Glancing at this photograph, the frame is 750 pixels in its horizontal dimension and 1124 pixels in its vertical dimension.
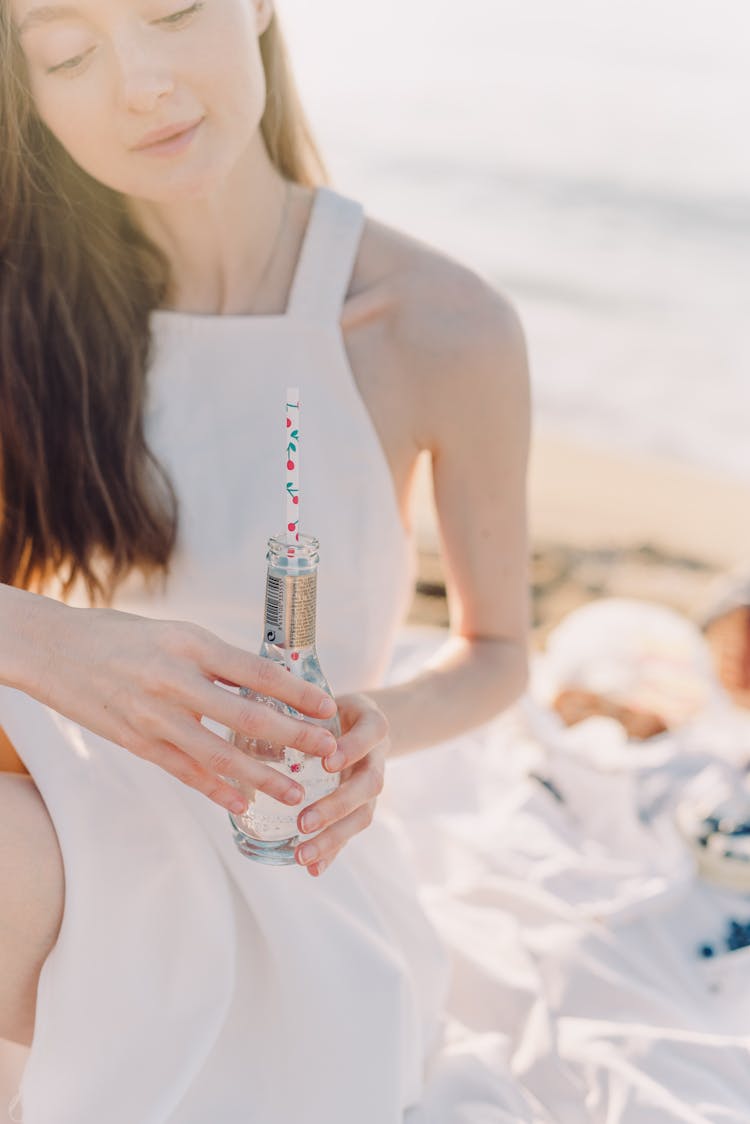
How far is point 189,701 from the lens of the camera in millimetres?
1383

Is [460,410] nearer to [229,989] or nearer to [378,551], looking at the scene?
[378,551]

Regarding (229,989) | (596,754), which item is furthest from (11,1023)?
(596,754)

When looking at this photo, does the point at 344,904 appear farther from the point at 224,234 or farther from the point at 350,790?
the point at 224,234

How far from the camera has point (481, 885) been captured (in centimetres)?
254

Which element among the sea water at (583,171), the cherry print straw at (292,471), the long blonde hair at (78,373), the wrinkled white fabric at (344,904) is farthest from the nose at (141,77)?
the sea water at (583,171)

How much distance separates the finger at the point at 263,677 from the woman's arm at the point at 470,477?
63cm

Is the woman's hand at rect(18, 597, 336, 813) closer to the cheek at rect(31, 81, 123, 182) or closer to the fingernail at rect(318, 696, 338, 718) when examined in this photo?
the fingernail at rect(318, 696, 338, 718)

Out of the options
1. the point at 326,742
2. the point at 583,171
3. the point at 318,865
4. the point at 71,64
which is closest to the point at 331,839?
the point at 318,865

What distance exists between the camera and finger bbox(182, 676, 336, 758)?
1.37 metres

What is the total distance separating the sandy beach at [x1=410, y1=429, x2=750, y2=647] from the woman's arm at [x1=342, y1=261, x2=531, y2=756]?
2806 mm

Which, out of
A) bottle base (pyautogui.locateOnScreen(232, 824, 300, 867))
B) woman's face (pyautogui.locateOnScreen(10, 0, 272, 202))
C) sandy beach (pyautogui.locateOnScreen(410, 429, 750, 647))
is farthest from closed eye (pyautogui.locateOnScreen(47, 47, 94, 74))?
sandy beach (pyautogui.locateOnScreen(410, 429, 750, 647))

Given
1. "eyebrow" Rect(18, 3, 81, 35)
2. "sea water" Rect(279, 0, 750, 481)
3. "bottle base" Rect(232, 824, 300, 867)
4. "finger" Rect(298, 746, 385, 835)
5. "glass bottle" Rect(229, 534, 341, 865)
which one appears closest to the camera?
"glass bottle" Rect(229, 534, 341, 865)

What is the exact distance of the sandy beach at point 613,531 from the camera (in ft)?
18.6

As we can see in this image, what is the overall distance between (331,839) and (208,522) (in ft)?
2.61
